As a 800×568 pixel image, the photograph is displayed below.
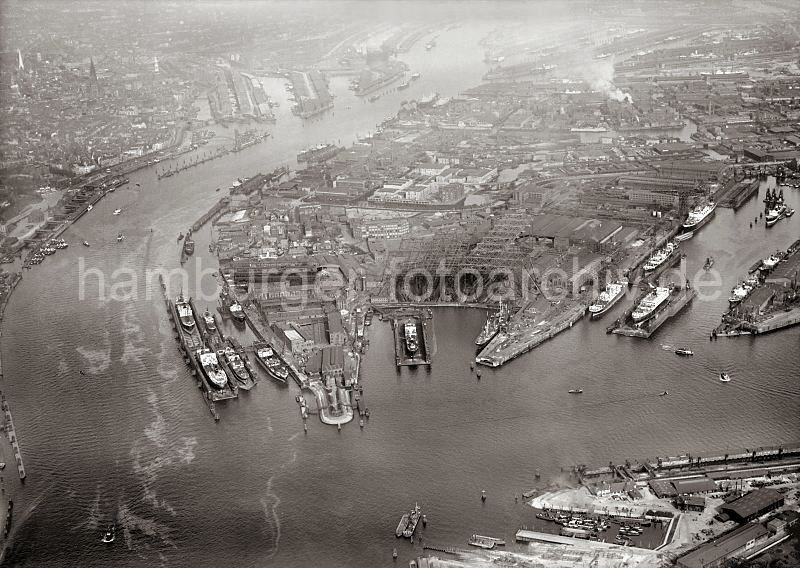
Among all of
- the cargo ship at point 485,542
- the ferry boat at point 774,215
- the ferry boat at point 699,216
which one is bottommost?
the ferry boat at point 774,215

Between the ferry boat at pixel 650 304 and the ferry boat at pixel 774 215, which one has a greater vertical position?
the ferry boat at pixel 650 304

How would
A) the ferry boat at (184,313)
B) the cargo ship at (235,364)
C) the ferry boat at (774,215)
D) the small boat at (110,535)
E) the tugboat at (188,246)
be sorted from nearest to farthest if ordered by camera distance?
the small boat at (110,535) → the cargo ship at (235,364) → the ferry boat at (184,313) → the tugboat at (188,246) → the ferry boat at (774,215)

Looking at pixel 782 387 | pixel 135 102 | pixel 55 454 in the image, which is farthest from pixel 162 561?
pixel 135 102

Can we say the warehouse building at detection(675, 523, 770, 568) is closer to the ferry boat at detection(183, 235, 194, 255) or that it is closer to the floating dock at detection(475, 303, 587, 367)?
the floating dock at detection(475, 303, 587, 367)

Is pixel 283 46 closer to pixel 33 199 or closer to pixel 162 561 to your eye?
pixel 33 199

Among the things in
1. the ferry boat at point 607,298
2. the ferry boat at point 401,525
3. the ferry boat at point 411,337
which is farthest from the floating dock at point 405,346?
the ferry boat at point 401,525

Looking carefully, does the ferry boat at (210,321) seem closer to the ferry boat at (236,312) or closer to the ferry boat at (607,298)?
the ferry boat at (236,312)

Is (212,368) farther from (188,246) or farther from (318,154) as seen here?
(318,154)
